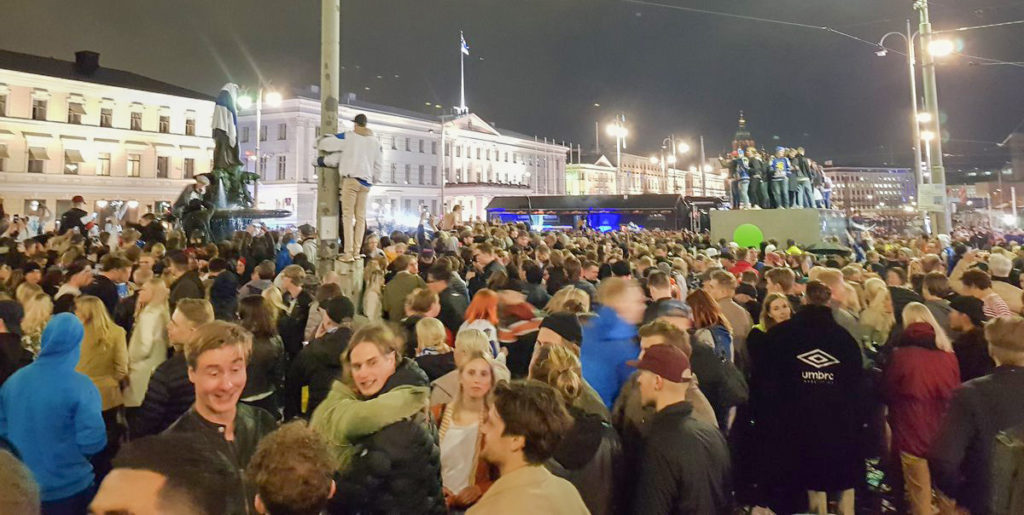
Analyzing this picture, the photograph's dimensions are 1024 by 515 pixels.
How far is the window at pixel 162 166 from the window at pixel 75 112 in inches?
257

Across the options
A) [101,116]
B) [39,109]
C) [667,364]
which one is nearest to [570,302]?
[667,364]

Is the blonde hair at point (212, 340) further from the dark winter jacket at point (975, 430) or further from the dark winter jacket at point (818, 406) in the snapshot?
the dark winter jacket at point (975, 430)

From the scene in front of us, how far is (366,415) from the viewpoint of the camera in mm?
2924

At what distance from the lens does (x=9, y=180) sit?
46188 millimetres

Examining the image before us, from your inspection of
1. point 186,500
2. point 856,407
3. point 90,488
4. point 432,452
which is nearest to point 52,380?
point 90,488

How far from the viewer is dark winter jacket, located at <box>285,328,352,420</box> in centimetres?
483

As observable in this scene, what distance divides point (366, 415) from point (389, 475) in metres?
0.30

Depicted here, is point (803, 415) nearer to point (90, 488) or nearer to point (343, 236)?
point (90, 488)

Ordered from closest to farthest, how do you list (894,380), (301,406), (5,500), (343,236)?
(5,500) < (894,380) < (301,406) < (343,236)

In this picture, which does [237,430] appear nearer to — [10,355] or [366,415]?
[366,415]

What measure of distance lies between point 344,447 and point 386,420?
27 centimetres

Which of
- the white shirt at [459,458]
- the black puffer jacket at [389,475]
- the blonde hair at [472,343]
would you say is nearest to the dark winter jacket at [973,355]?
the blonde hair at [472,343]

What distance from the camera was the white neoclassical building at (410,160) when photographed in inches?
2746

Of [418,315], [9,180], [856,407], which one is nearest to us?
[856,407]
